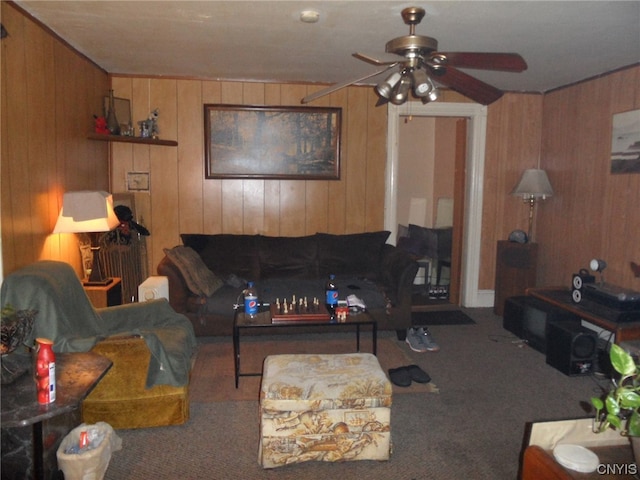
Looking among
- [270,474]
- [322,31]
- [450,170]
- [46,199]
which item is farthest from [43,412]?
[450,170]

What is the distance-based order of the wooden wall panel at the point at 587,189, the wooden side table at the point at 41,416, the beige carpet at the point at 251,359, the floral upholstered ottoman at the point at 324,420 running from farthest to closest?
1. the wooden wall panel at the point at 587,189
2. the beige carpet at the point at 251,359
3. the floral upholstered ottoman at the point at 324,420
4. the wooden side table at the point at 41,416

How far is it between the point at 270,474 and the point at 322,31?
2760 millimetres

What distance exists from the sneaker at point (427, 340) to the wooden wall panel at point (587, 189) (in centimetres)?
166

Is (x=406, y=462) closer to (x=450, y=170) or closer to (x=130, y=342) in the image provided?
(x=130, y=342)

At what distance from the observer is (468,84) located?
290 cm

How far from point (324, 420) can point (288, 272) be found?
2531 millimetres

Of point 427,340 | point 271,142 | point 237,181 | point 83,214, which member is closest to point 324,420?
point 427,340

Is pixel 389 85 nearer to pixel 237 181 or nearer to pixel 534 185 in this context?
pixel 237 181

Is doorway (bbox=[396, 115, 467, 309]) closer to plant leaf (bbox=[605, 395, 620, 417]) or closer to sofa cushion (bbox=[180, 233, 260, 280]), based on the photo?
sofa cushion (bbox=[180, 233, 260, 280])

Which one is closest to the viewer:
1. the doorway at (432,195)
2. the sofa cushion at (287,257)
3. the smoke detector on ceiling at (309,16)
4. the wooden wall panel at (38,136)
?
the wooden wall panel at (38,136)

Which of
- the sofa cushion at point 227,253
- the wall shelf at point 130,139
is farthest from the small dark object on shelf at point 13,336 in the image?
the sofa cushion at point 227,253

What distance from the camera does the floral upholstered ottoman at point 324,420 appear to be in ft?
7.85

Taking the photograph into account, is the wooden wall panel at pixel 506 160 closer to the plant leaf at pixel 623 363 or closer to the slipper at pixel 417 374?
the slipper at pixel 417 374

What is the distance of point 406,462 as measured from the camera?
8.28ft
